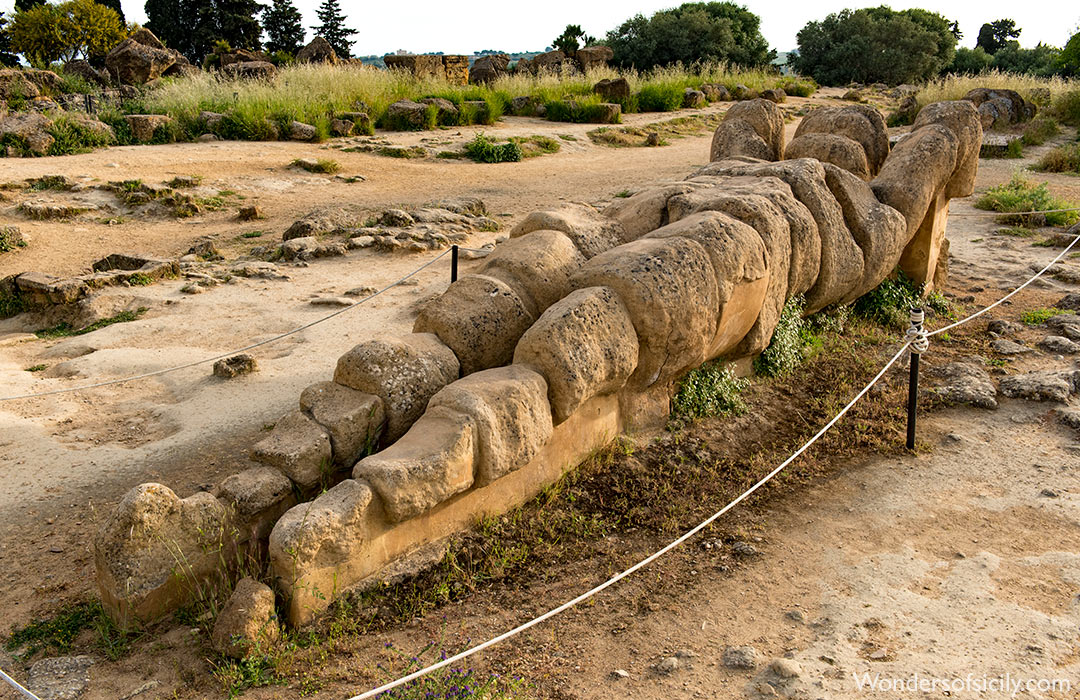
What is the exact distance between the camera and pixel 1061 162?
47.8 ft

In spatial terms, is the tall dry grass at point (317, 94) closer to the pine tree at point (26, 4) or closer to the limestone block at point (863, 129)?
the limestone block at point (863, 129)

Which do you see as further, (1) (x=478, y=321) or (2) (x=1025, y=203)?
(2) (x=1025, y=203)

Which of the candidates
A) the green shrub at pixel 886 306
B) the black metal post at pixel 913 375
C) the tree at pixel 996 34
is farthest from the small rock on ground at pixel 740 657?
the tree at pixel 996 34

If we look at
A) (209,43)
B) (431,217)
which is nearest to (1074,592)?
(431,217)

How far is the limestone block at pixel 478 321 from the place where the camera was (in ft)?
15.4

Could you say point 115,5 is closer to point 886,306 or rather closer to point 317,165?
point 317,165

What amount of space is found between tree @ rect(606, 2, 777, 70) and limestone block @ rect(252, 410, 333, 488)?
2994cm

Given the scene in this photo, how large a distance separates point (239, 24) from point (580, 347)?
37.2 m

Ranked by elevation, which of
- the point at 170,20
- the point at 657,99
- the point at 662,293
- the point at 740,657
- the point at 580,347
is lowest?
the point at 740,657

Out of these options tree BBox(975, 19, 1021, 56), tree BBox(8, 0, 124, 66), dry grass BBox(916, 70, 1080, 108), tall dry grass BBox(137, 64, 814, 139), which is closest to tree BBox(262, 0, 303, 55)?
tree BBox(8, 0, 124, 66)

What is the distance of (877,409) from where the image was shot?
592 centimetres

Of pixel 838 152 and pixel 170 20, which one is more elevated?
pixel 170 20

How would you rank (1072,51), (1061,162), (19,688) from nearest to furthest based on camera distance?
(19,688), (1061,162), (1072,51)

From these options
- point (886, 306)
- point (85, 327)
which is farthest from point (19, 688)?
point (886, 306)
